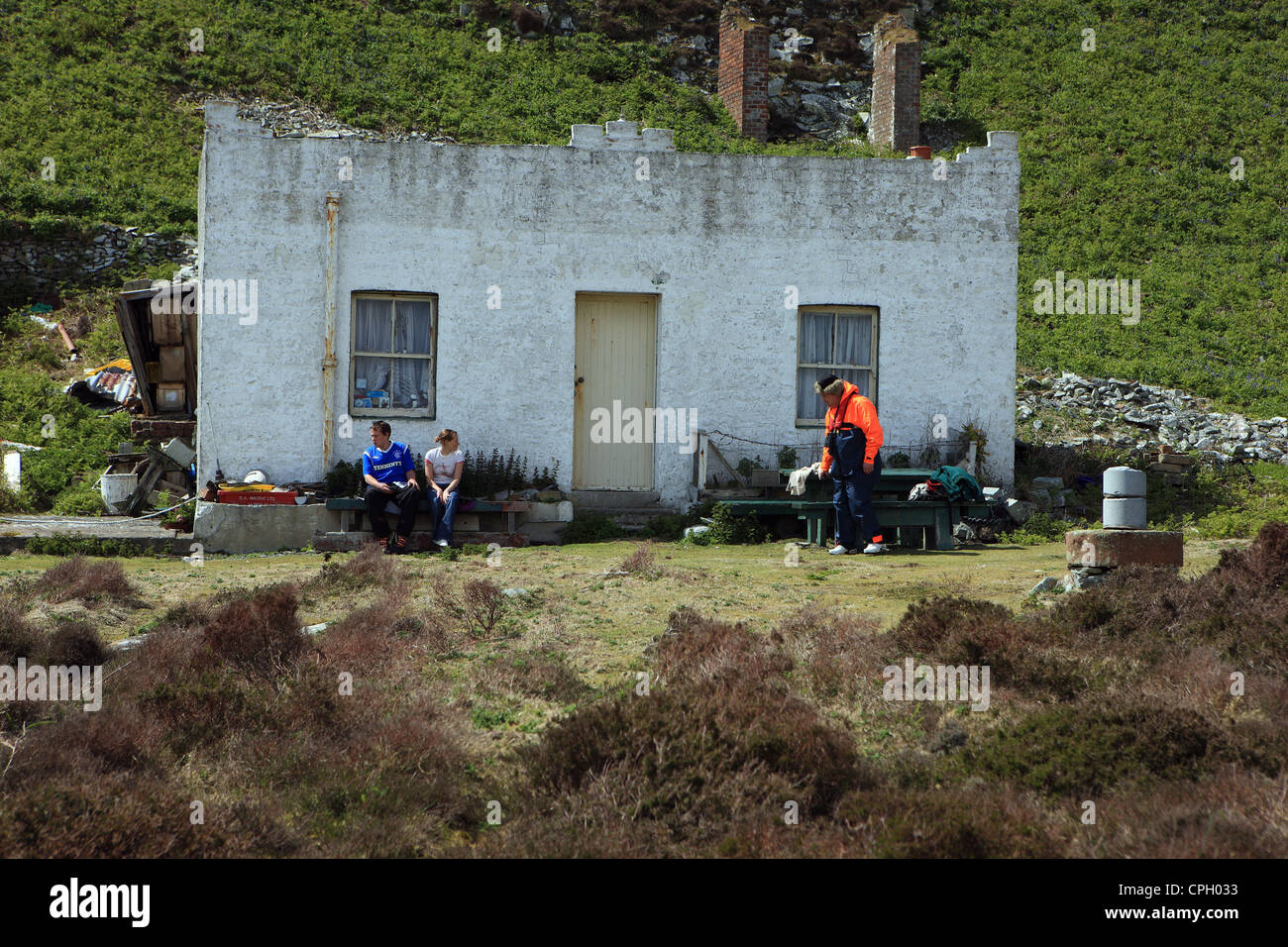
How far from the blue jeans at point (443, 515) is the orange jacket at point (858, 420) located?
398 cm

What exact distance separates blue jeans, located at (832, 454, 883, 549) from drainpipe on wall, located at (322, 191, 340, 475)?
19.5 ft

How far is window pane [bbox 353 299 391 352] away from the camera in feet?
46.4

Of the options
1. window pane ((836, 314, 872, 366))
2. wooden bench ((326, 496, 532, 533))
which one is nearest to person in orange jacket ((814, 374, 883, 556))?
window pane ((836, 314, 872, 366))

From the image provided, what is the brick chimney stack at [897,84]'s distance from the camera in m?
26.5

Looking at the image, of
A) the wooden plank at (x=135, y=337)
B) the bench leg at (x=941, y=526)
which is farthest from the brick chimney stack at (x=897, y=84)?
the wooden plank at (x=135, y=337)

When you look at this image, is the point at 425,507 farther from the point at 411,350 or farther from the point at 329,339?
the point at 329,339

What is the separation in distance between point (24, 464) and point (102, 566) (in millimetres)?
7633

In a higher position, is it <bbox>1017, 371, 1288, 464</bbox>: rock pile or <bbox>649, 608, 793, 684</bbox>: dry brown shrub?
<bbox>1017, 371, 1288, 464</bbox>: rock pile

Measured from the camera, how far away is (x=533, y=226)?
14180 mm

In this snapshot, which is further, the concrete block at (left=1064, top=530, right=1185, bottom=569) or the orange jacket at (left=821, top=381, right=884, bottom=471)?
the orange jacket at (left=821, top=381, right=884, bottom=471)

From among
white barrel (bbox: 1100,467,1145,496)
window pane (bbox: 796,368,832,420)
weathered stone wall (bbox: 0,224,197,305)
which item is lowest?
white barrel (bbox: 1100,467,1145,496)

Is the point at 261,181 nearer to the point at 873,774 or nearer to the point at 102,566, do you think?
the point at 102,566

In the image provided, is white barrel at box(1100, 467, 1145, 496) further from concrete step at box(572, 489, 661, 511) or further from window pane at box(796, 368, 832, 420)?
concrete step at box(572, 489, 661, 511)

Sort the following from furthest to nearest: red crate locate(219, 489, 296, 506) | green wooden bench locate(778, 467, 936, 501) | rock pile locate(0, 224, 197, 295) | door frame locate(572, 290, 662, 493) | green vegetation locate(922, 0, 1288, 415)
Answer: rock pile locate(0, 224, 197, 295) → green vegetation locate(922, 0, 1288, 415) → door frame locate(572, 290, 662, 493) → green wooden bench locate(778, 467, 936, 501) → red crate locate(219, 489, 296, 506)
